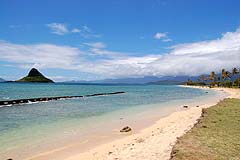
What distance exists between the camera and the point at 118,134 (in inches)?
733

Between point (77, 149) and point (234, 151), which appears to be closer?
point (234, 151)

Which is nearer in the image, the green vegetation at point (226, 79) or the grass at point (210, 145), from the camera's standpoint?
the grass at point (210, 145)

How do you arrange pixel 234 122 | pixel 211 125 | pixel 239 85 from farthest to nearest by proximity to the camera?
pixel 239 85, pixel 234 122, pixel 211 125

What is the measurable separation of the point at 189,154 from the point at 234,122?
9.16 m

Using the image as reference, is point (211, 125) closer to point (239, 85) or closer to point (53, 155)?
point (53, 155)

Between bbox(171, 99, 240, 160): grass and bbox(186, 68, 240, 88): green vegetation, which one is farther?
bbox(186, 68, 240, 88): green vegetation

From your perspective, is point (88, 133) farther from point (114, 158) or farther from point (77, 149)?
point (114, 158)

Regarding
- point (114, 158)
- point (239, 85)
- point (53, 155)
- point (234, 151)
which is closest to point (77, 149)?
point (53, 155)

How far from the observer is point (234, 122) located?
1767cm

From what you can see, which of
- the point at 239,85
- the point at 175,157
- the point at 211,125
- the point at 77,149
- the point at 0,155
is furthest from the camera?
the point at 239,85

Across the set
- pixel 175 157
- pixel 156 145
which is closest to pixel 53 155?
pixel 156 145

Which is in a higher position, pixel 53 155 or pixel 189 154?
pixel 189 154

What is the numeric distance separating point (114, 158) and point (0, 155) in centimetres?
561

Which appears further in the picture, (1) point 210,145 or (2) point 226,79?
(2) point 226,79
